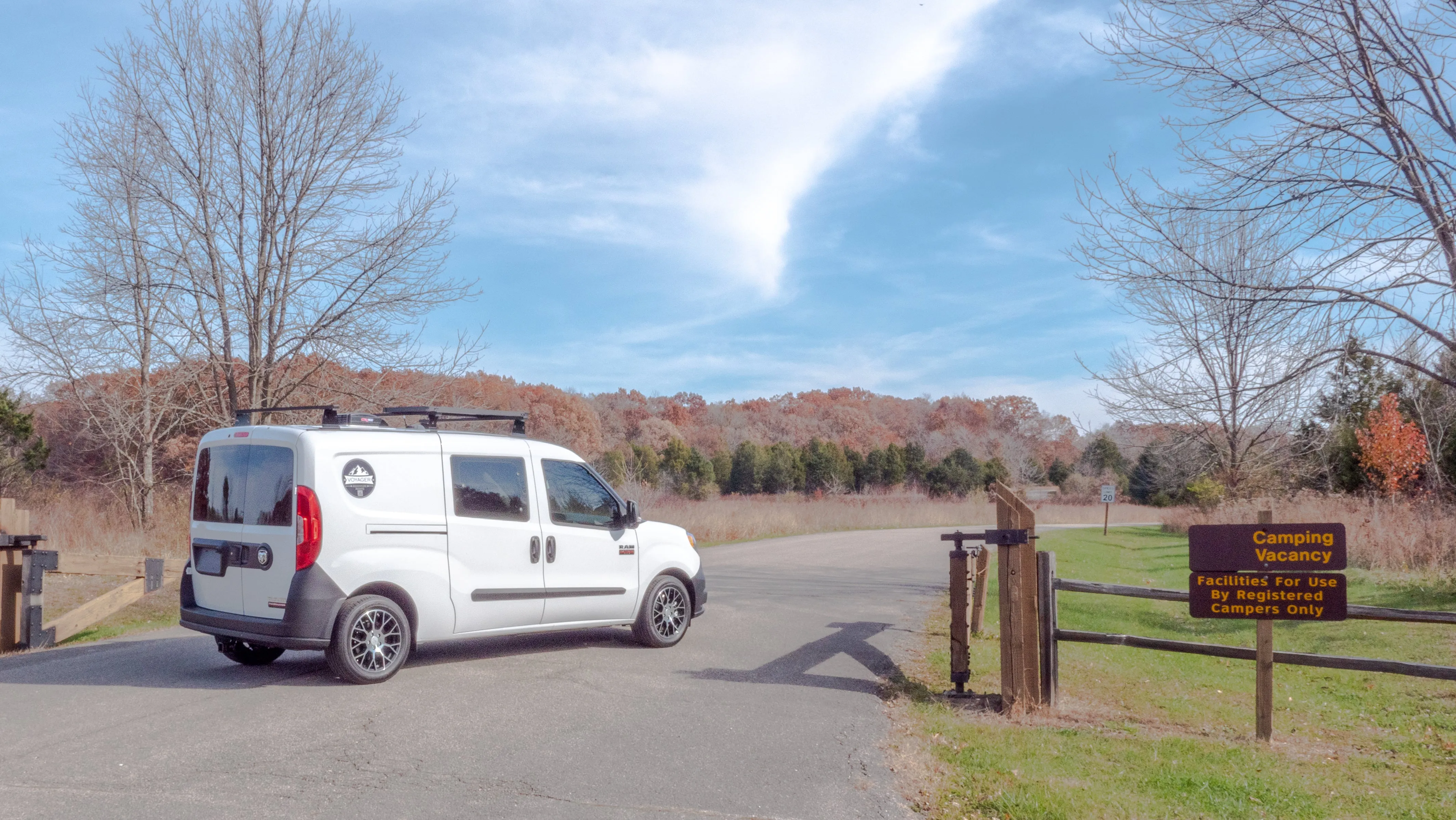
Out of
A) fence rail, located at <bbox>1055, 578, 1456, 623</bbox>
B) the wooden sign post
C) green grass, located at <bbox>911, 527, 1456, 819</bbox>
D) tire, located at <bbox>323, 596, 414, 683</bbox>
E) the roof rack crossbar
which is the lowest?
green grass, located at <bbox>911, 527, 1456, 819</bbox>

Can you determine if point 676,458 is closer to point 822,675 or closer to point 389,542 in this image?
point 822,675

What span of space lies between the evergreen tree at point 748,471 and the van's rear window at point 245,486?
5716 centimetres

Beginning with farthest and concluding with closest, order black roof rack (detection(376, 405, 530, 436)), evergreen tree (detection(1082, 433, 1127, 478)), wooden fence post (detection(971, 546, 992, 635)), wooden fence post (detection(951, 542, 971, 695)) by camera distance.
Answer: evergreen tree (detection(1082, 433, 1127, 478))
wooden fence post (detection(971, 546, 992, 635))
black roof rack (detection(376, 405, 530, 436))
wooden fence post (detection(951, 542, 971, 695))

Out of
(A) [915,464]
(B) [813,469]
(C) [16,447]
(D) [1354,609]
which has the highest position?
(C) [16,447]

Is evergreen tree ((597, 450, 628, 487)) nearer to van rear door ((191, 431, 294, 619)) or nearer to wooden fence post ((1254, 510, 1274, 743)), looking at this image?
van rear door ((191, 431, 294, 619))

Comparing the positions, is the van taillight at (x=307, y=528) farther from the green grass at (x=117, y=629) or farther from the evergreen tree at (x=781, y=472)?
the evergreen tree at (x=781, y=472)

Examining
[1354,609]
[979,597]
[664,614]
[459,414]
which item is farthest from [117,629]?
[1354,609]

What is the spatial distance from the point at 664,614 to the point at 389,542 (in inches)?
116

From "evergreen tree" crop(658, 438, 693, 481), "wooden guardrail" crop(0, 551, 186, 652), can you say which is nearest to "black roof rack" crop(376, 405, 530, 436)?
"wooden guardrail" crop(0, 551, 186, 652)

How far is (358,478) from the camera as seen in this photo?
761cm

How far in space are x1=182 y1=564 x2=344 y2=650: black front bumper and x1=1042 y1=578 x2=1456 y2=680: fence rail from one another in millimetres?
5367

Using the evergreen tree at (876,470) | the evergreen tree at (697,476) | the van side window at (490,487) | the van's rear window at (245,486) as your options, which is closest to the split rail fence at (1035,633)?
the van side window at (490,487)

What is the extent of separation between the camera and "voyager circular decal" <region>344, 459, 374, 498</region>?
7.54 m

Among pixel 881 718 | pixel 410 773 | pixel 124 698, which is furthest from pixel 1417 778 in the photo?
pixel 124 698
